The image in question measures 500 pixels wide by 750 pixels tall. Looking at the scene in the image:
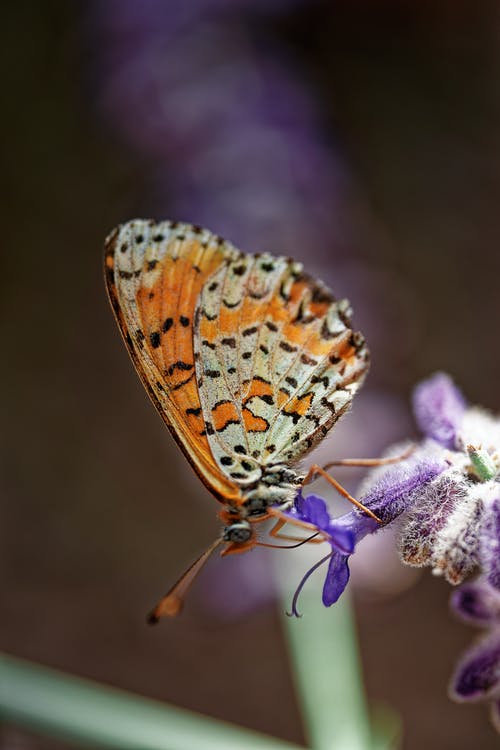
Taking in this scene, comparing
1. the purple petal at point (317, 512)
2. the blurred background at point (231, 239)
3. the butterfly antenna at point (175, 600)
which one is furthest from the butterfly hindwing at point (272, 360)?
the blurred background at point (231, 239)

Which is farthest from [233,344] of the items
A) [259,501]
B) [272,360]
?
[259,501]

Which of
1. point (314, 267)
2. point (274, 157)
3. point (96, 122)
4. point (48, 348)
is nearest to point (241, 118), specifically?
point (274, 157)

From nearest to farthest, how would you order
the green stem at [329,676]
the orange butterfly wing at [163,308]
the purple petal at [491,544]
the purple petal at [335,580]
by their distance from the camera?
the purple petal at [491,544], the purple petal at [335,580], the orange butterfly wing at [163,308], the green stem at [329,676]

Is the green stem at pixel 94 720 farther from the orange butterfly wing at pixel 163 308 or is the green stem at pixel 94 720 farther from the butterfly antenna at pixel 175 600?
the orange butterfly wing at pixel 163 308

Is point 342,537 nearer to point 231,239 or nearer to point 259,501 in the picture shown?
point 259,501

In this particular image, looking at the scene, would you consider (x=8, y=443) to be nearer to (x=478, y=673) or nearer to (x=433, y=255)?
(x=433, y=255)

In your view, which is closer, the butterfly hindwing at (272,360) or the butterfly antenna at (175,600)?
the butterfly antenna at (175,600)
